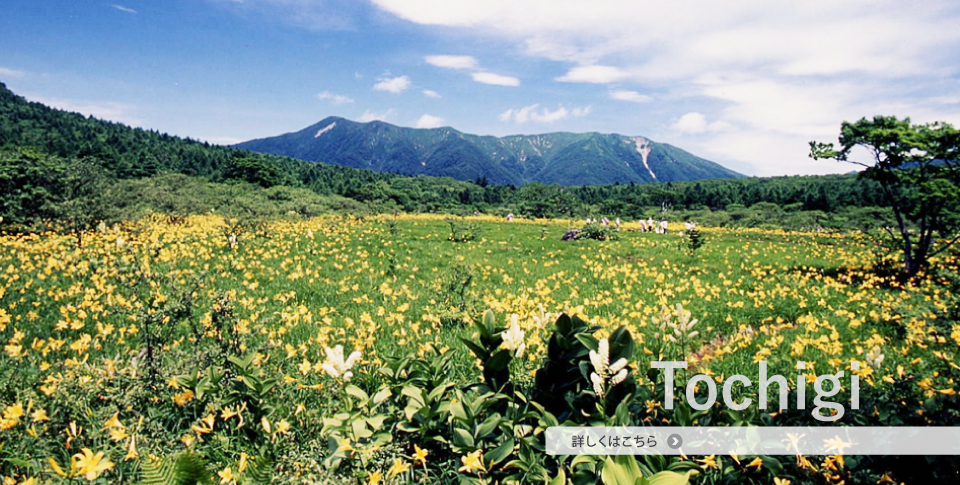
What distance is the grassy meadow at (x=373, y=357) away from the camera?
244cm

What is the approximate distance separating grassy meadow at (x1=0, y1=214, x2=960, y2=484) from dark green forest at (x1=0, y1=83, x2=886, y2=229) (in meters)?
4.10

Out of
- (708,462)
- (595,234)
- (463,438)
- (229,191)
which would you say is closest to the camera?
(708,462)

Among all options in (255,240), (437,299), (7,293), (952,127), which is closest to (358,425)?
(437,299)

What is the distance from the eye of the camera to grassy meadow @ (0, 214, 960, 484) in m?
2.44

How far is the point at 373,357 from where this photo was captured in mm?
4707

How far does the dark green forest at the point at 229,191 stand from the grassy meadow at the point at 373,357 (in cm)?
410

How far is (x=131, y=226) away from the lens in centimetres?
1368

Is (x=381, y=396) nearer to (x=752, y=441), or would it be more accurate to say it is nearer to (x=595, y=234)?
(x=752, y=441)

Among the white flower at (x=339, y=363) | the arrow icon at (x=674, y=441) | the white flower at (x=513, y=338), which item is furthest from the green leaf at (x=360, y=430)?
the arrow icon at (x=674, y=441)

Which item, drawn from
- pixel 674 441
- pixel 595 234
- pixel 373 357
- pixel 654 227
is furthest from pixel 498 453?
pixel 654 227

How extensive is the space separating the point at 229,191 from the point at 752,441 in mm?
44275

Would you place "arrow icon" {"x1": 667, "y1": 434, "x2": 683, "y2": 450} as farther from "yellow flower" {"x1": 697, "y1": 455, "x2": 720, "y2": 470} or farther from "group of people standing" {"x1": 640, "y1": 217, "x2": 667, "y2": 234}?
"group of people standing" {"x1": 640, "y1": 217, "x2": 667, "y2": 234}

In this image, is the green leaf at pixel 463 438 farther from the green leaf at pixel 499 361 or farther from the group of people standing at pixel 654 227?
the group of people standing at pixel 654 227

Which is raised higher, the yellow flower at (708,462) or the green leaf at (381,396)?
the green leaf at (381,396)
